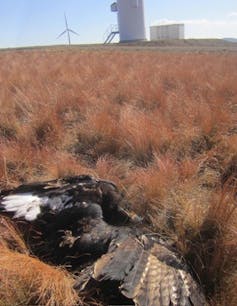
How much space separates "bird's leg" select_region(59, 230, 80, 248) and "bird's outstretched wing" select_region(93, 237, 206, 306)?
0.31 meters

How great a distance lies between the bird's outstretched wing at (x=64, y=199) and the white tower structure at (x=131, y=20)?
141ft

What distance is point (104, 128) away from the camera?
4832 millimetres

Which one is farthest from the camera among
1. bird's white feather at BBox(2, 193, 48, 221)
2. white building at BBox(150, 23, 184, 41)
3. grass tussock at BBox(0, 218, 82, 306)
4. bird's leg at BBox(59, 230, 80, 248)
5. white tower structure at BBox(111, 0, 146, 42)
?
white building at BBox(150, 23, 184, 41)

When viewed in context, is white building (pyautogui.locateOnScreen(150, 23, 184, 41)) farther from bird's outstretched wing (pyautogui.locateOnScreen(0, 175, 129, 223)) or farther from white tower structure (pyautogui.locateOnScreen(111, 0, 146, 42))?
bird's outstretched wing (pyautogui.locateOnScreen(0, 175, 129, 223))

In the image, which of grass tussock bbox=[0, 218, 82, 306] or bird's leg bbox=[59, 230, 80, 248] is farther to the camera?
bird's leg bbox=[59, 230, 80, 248]

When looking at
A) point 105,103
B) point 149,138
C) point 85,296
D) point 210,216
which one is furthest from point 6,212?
point 105,103

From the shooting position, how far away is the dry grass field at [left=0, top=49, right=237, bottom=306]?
2.32 m

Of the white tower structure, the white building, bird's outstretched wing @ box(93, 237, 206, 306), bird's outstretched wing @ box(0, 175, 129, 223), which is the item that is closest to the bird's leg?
bird's outstretched wing @ box(0, 175, 129, 223)

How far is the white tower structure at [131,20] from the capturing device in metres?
43.6

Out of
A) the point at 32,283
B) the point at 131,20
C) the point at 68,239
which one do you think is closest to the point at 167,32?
the point at 131,20

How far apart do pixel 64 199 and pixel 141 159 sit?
59.1 inches

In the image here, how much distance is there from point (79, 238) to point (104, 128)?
2.43 m

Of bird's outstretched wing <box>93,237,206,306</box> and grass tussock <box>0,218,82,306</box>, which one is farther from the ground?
grass tussock <box>0,218,82,306</box>

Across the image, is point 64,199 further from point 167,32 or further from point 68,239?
point 167,32
